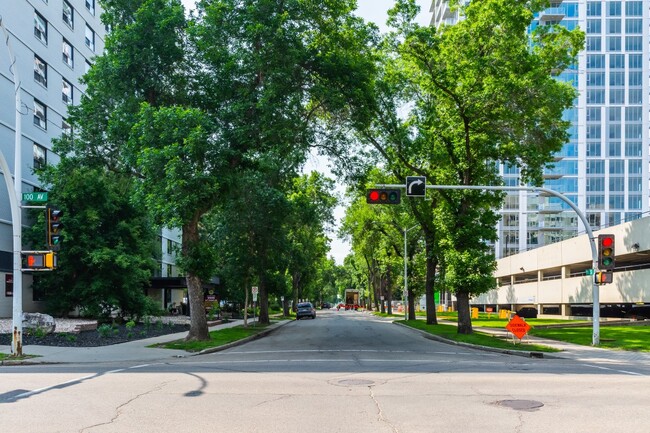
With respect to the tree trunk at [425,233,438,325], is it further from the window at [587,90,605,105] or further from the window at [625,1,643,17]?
the window at [625,1,643,17]

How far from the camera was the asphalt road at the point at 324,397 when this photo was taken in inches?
331

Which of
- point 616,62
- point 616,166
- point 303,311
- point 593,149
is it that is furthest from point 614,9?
point 303,311

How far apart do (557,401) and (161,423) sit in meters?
6.48

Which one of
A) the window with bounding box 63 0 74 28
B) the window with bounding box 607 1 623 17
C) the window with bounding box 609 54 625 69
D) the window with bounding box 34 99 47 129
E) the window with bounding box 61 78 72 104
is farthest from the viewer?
the window with bounding box 609 54 625 69

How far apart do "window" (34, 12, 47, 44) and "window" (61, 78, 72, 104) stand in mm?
4016

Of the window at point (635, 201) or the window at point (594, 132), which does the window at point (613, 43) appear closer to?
the window at point (594, 132)

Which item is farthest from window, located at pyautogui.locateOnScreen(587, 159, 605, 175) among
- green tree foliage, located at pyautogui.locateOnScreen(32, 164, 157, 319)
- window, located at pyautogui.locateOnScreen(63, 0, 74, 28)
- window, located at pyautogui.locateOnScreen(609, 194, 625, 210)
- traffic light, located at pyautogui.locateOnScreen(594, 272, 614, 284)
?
traffic light, located at pyautogui.locateOnScreen(594, 272, 614, 284)

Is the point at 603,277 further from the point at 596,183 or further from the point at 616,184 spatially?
the point at 616,184

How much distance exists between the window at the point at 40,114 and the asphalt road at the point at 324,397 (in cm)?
2788

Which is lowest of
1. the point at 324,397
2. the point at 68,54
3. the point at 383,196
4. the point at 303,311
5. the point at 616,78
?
the point at 303,311

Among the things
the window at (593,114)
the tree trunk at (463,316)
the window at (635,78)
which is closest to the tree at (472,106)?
the tree trunk at (463,316)

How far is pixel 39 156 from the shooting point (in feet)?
131

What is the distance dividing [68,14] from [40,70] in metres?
7.15

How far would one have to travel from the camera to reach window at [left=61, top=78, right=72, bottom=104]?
145 feet
